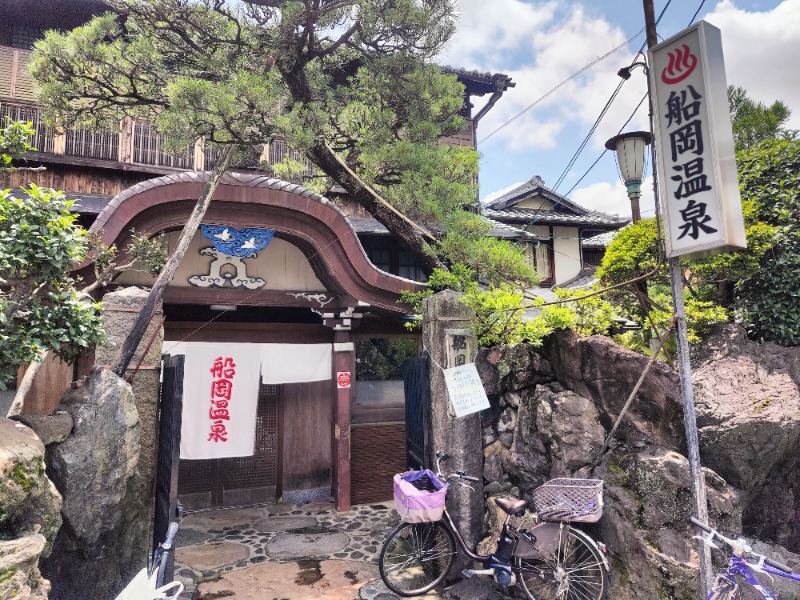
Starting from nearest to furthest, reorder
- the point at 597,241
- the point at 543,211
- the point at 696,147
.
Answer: the point at 696,147, the point at 543,211, the point at 597,241

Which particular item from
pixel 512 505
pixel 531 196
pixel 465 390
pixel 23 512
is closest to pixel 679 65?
pixel 465 390

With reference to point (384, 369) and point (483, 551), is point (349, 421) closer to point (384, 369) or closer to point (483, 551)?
point (384, 369)

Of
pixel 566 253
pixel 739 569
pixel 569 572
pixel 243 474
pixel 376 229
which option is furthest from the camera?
→ pixel 566 253

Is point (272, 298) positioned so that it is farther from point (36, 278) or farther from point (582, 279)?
point (582, 279)

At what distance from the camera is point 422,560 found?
612cm

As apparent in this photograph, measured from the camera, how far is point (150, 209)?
25.2 feet

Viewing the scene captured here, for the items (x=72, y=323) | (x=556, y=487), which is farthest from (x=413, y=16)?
(x=556, y=487)

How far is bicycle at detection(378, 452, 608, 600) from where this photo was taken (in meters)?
5.36

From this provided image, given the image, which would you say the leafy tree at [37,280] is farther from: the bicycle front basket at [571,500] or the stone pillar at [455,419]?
the bicycle front basket at [571,500]

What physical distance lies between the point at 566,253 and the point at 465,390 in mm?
12924

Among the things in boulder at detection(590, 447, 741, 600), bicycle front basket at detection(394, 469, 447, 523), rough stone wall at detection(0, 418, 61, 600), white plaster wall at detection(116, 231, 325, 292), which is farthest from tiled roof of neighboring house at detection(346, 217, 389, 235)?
rough stone wall at detection(0, 418, 61, 600)

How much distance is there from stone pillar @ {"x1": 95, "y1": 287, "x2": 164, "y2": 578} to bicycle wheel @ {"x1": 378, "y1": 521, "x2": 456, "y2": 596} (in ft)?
9.22

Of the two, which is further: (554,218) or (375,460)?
(554,218)

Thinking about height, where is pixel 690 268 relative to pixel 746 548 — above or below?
above
